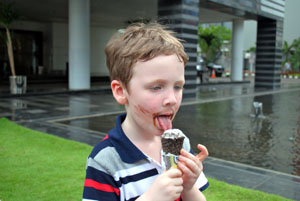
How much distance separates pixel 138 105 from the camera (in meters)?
1.49

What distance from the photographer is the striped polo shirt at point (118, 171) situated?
147cm

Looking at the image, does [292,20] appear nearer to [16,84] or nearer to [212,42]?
[212,42]

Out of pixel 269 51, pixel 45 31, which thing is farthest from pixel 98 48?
pixel 269 51

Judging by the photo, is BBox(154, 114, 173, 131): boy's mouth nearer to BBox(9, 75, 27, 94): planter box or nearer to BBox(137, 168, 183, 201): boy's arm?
BBox(137, 168, 183, 201): boy's arm

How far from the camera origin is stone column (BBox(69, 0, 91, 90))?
15.6m

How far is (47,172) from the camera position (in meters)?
4.34

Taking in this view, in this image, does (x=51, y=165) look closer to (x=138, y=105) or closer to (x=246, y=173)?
(x=246, y=173)

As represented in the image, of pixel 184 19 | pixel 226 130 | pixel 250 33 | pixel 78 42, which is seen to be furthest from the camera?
pixel 250 33

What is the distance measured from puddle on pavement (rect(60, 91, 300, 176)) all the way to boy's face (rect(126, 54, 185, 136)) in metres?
3.99

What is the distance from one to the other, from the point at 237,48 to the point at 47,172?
954 inches

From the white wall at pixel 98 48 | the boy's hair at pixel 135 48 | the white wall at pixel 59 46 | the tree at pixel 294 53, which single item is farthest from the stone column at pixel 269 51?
the boy's hair at pixel 135 48

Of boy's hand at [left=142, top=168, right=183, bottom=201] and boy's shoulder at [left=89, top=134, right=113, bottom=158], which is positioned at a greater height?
boy's shoulder at [left=89, top=134, right=113, bottom=158]

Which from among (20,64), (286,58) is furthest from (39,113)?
(286,58)

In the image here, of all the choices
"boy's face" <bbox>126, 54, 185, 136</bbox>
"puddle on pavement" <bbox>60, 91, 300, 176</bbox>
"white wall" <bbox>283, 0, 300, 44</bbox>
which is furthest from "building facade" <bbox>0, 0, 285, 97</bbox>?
"white wall" <bbox>283, 0, 300, 44</bbox>
